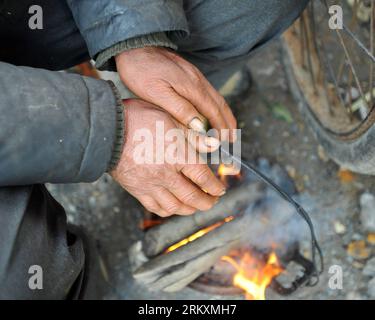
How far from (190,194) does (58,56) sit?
19.7 inches

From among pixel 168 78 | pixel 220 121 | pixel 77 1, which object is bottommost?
pixel 220 121

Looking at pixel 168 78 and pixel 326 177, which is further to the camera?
pixel 326 177

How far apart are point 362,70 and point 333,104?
19 cm

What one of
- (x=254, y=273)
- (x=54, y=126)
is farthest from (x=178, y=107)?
(x=254, y=273)

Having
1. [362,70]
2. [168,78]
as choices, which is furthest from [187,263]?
[362,70]

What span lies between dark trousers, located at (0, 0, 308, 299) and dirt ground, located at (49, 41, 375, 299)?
0.79ft

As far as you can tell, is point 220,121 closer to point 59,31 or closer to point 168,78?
point 168,78

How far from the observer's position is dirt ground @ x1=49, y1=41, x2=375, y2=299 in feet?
5.18

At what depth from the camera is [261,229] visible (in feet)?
4.98

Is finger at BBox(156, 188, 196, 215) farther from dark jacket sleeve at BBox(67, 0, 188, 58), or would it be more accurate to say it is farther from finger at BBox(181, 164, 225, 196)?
dark jacket sleeve at BBox(67, 0, 188, 58)

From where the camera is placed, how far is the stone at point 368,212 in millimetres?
1613

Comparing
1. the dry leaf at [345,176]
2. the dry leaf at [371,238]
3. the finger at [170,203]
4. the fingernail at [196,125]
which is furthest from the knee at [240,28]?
the dry leaf at [371,238]

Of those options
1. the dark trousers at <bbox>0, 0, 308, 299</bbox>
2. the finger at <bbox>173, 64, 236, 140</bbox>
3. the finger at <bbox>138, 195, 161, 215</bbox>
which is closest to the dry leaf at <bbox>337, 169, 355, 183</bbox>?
the dark trousers at <bbox>0, 0, 308, 299</bbox>

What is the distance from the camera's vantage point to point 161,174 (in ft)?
3.68
